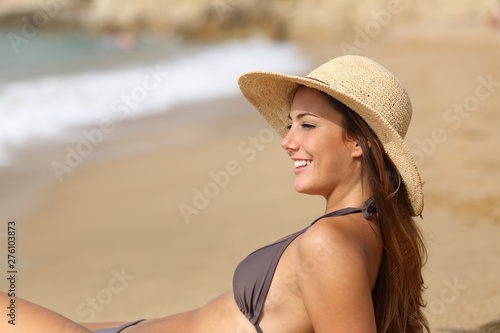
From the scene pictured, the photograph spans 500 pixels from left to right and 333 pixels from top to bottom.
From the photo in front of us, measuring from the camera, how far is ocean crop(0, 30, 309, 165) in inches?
379

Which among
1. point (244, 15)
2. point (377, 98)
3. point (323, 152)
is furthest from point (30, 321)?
point (244, 15)

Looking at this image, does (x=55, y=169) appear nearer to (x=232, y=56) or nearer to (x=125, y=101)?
(x=125, y=101)

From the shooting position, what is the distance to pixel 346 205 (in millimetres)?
2311

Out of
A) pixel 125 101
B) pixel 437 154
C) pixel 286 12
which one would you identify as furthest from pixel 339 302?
pixel 286 12

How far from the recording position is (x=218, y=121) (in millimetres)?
9195

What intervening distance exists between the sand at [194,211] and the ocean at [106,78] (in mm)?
1092

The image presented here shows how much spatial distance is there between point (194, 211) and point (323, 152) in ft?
11.5

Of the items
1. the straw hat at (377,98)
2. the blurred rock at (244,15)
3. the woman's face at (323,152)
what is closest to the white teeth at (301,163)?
the woman's face at (323,152)

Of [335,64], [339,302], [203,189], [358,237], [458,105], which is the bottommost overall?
[339,302]

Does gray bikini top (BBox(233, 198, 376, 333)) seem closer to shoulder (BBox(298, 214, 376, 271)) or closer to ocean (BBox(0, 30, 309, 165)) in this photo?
shoulder (BBox(298, 214, 376, 271))

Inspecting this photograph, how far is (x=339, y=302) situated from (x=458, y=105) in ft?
24.0

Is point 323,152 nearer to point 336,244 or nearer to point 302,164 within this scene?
point 302,164

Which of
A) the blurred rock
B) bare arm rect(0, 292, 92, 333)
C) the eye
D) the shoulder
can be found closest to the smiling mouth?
the eye

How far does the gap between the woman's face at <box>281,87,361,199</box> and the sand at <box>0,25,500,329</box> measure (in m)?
1.54
